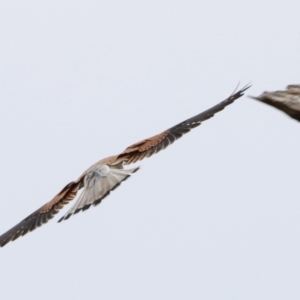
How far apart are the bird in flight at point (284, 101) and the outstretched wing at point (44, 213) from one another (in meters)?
5.77

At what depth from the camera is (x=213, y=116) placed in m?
14.8

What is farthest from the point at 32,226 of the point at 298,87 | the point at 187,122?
the point at 298,87

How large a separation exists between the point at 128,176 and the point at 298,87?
165 inches

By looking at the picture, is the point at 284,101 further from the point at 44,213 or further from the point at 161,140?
the point at 44,213

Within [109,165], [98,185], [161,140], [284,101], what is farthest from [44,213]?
[284,101]

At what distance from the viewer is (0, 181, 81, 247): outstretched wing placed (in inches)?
584

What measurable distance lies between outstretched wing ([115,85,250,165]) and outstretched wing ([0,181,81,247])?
834 mm

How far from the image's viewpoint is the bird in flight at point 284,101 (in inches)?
363

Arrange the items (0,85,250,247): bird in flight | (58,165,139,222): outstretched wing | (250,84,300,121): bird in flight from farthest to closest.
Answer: (0,85,250,247): bird in flight
(58,165,139,222): outstretched wing
(250,84,300,121): bird in flight

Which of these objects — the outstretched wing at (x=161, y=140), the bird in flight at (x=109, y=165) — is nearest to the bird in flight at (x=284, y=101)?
the bird in flight at (x=109, y=165)

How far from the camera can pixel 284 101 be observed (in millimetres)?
9312

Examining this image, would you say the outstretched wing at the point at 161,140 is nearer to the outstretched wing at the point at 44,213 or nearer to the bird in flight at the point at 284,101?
the outstretched wing at the point at 44,213

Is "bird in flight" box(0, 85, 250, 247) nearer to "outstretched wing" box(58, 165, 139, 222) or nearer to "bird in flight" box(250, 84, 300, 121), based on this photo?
"outstretched wing" box(58, 165, 139, 222)

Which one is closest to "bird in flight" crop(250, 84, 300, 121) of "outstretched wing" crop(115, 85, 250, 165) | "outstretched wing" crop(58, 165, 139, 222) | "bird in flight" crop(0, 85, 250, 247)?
"outstretched wing" crop(58, 165, 139, 222)
